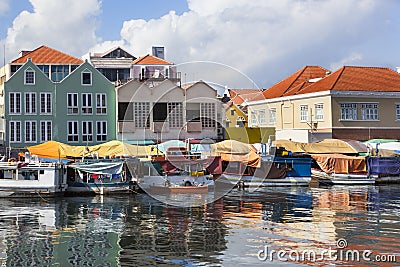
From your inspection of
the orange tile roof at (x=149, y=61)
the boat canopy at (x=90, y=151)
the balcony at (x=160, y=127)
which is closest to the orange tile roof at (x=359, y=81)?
the balcony at (x=160, y=127)

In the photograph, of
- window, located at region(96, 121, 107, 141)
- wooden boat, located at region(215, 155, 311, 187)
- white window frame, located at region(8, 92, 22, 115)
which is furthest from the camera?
window, located at region(96, 121, 107, 141)

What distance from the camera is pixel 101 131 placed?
57.5 m

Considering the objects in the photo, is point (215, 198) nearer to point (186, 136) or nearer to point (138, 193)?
point (138, 193)

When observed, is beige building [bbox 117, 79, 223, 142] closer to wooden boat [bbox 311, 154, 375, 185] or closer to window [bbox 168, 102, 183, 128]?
window [bbox 168, 102, 183, 128]

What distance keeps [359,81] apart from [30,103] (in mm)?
31771

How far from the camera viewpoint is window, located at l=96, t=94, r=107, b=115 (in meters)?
57.5

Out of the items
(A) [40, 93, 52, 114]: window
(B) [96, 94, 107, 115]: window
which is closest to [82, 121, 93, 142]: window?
(B) [96, 94, 107, 115]: window

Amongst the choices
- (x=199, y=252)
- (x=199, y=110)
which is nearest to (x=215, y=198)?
(x=199, y=252)

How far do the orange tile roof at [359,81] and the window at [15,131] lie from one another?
2774cm

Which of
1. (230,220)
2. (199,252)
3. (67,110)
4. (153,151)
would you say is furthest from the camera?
(67,110)

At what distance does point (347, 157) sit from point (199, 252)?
30.6 metres

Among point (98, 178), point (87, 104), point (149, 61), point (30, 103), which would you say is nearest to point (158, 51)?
point (149, 61)

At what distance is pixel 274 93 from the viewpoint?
66.8 m

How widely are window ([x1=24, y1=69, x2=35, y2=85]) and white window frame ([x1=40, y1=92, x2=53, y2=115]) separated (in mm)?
1438
